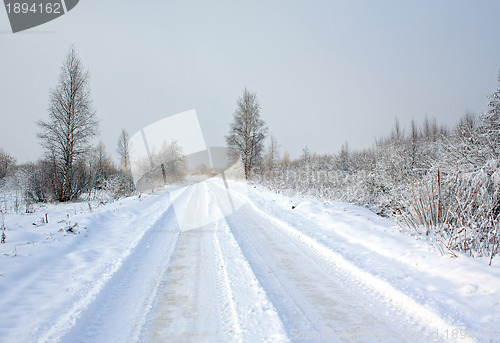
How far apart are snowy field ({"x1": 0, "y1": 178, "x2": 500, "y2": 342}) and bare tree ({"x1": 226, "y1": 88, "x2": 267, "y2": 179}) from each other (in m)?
23.7

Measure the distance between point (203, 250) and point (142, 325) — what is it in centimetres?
267

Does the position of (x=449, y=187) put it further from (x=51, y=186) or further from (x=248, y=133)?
(x=248, y=133)

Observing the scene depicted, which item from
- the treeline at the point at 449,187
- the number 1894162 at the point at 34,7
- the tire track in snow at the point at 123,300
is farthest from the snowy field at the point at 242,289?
the number 1894162 at the point at 34,7

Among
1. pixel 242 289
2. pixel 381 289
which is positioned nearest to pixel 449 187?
pixel 381 289

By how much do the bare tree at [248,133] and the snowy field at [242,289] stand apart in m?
23.7

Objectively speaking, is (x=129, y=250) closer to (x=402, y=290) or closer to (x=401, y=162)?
(x=402, y=290)

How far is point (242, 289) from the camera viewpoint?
3.52 metres

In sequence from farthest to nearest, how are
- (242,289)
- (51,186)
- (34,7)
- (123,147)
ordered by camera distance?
(123,147), (51,186), (34,7), (242,289)

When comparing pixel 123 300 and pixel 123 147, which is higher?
pixel 123 147

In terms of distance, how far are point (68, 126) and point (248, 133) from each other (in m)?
17.9

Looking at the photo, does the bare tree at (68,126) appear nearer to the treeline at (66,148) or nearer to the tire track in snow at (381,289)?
the treeline at (66,148)

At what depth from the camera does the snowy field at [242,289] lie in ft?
8.61

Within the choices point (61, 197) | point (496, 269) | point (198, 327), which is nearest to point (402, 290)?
point (496, 269)

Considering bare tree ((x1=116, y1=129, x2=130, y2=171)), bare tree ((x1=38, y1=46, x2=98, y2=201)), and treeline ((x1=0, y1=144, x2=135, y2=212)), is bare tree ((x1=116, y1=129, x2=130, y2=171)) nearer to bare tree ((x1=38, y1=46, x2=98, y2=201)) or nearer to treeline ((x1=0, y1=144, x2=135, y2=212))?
treeline ((x1=0, y1=144, x2=135, y2=212))
